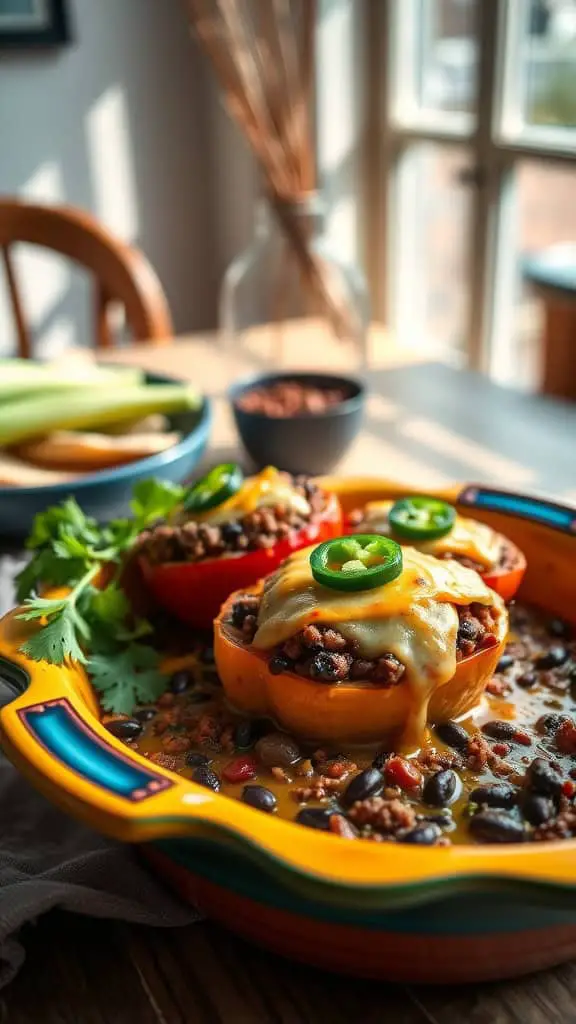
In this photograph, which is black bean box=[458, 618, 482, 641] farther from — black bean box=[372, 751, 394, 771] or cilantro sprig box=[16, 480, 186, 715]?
→ cilantro sprig box=[16, 480, 186, 715]

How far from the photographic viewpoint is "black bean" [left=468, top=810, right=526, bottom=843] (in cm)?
60

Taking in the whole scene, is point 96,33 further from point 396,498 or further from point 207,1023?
point 207,1023

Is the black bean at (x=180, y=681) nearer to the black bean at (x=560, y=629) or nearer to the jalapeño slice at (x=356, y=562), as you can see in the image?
the jalapeño slice at (x=356, y=562)

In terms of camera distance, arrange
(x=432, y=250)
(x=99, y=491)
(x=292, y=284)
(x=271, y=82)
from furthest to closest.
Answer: (x=432, y=250)
(x=271, y=82)
(x=292, y=284)
(x=99, y=491)

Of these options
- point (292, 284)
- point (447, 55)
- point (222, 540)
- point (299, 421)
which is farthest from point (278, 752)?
point (447, 55)

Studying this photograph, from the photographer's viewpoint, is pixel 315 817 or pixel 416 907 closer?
pixel 416 907

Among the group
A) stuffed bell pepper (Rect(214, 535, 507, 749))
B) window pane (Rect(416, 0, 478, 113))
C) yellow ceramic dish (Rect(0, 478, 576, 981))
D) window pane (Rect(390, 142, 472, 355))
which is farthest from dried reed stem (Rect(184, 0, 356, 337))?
yellow ceramic dish (Rect(0, 478, 576, 981))

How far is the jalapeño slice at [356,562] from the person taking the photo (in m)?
0.71

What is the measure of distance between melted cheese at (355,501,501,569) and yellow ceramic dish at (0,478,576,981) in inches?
13.8

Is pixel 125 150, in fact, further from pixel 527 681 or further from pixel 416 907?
pixel 416 907

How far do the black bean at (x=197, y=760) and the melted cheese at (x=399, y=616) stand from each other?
3.5 inches

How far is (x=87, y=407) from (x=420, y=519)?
540 millimetres

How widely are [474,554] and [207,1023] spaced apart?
44 centimetres

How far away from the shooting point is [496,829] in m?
0.60
